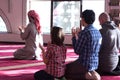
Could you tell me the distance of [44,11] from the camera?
10.4m

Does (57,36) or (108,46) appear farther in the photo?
(108,46)

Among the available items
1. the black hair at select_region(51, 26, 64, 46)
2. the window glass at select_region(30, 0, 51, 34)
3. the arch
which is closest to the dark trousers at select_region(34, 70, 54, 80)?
the black hair at select_region(51, 26, 64, 46)

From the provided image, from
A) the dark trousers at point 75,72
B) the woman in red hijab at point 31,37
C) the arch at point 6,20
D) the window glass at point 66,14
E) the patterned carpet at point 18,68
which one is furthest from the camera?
the arch at point 6,20

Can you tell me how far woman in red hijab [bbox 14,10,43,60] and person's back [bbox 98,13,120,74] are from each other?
1914 mm

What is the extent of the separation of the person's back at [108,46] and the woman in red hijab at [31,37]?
191 centimetres

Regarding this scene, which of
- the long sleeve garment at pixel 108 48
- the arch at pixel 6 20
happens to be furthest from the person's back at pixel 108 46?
the arch at pixel 6 20

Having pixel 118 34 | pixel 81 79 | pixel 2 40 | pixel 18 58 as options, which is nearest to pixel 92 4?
pixel 2 40

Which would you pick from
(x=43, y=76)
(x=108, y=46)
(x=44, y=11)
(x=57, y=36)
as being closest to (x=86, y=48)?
(x=57, y=36)

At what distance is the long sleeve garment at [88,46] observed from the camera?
4.19 m

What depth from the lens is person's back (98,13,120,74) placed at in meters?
4.92

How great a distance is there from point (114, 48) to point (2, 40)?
6003 millimetres

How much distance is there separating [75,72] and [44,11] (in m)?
6.11

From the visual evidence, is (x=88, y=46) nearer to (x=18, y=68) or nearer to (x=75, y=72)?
(x=75, y=72)

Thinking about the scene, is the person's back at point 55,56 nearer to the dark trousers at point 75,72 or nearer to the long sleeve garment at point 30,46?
the dark trousers at point 75,72
